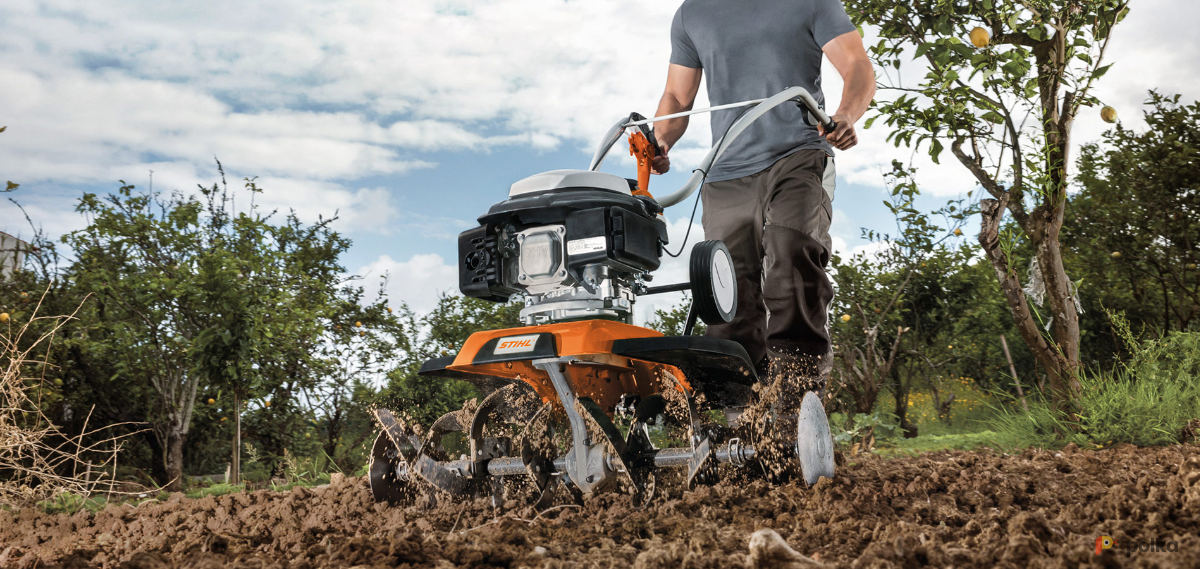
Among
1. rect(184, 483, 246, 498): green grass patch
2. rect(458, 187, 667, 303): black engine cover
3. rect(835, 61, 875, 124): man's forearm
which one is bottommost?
rect(184, 483, 246, 498): green grass patch

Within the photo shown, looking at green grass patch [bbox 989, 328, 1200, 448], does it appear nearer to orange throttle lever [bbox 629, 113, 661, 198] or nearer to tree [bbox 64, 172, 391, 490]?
orange throttle lever [bbox 629, 113, 661, 198]

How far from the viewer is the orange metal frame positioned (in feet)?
8.70

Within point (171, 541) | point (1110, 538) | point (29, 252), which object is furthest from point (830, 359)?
point (29, 252)

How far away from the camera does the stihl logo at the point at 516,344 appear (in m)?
2.67

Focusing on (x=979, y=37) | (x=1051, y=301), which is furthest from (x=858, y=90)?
(x=1051, y=301)

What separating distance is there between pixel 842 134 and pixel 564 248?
130 centimetres

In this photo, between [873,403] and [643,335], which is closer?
[643,335]

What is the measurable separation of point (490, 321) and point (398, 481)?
3712mm

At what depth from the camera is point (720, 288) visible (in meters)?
2.82

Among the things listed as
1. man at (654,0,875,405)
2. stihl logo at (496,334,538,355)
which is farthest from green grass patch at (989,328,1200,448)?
stihl logo at (496,334,538,355)

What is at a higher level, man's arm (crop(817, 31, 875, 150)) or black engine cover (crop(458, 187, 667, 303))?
man's arm (crop(817, 31, 875, 150))

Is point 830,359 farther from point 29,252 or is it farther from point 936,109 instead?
point 29,252

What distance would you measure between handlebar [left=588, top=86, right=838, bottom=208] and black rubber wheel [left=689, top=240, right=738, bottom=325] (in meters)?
0.57

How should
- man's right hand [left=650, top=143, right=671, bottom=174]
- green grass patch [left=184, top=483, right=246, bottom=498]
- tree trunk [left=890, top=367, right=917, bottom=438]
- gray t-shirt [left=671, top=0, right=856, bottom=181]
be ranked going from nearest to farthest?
gray t-shirt [left=671, top=0, right=856, bottom=181]
man's right hand [left=650, top=143, right=671, bottom=174]
green grass patch [left=184, top=483, right=246, bottom=498]
tree trunk [left=890, top=367, right=917, bottom=438]
